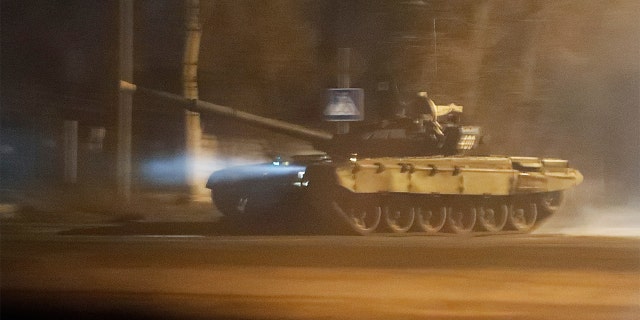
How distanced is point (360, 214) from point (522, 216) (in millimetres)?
2933

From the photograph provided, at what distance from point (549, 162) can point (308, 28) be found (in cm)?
739


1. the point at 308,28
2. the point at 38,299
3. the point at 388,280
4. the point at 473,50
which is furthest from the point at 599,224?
the point at 38,299

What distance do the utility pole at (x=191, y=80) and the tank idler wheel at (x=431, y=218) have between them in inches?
237

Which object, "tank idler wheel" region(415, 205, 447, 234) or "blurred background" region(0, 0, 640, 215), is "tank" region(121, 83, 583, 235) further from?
"blurred background" region(0, 0, 640, 215)

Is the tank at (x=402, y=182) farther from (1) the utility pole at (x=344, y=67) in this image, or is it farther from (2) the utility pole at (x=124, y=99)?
(1) the utility pole at (x=344, y=67)

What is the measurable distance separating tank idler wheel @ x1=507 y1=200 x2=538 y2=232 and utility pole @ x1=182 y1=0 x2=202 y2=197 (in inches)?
256

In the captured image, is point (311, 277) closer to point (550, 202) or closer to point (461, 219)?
point (461, 219)

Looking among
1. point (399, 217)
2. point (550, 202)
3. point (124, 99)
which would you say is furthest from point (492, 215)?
point (124, 99)

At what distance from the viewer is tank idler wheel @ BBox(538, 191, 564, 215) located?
16016mm

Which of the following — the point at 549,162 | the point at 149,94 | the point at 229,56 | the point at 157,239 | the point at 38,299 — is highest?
the point at 229,56

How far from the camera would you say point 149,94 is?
1617cm

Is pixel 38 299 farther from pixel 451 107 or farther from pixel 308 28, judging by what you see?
pixel 308 28

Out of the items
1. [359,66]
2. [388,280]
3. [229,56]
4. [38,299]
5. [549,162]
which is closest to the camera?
[38,299]

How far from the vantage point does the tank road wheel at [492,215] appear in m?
15.2
